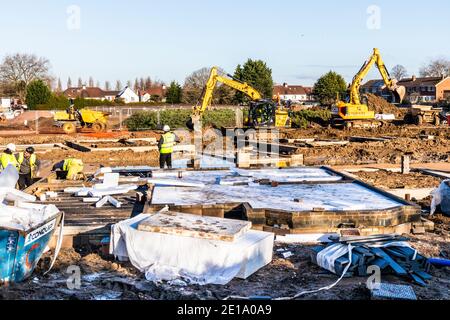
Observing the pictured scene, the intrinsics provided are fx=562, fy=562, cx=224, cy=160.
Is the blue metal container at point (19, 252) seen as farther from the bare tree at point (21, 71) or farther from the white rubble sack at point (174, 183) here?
the bare tree at point (21, 71)

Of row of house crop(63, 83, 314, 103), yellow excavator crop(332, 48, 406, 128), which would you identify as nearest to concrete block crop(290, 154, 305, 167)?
yellow excavator crop(332, 48, 406, 128)

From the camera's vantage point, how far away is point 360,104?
115ft

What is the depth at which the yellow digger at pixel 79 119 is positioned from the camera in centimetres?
3422

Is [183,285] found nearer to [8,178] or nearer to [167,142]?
[8,178]

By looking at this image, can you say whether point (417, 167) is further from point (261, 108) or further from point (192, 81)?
point (192, 81)

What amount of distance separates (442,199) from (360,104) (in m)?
24.0

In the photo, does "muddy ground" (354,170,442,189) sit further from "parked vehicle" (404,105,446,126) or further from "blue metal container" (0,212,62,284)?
"parked vehicle" (404,105,446,126)

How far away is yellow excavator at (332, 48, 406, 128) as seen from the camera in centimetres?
3372

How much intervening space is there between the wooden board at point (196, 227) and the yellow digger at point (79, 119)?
27167 mm

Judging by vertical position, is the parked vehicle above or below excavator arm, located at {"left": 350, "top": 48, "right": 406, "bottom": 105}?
below

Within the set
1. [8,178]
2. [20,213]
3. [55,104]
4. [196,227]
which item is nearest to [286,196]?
[196,227]

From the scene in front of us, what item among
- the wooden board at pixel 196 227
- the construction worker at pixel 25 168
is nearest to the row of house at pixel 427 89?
the construction worker at pixel 25 168

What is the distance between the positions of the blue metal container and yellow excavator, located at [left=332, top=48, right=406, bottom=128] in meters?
29.0

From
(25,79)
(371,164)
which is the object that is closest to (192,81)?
(25,79)
